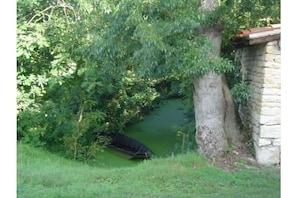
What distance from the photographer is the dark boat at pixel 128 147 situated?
8.02 meters

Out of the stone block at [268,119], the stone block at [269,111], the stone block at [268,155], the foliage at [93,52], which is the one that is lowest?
the stone block at [268,155]

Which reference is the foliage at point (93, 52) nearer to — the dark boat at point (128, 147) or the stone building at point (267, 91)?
the stone building at point (267, 91)

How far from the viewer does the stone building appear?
523 cm

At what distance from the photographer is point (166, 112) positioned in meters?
11.9

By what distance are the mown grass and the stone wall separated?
353 mm

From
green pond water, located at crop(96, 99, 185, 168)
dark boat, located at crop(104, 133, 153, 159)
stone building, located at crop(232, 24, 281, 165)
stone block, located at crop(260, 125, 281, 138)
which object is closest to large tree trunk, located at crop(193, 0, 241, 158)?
stone building, located at crop(232, 24, 281, 165)

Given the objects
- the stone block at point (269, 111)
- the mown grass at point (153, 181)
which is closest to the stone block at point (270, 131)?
the stone block at point (269, 111)

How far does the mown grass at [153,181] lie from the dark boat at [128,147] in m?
2.48

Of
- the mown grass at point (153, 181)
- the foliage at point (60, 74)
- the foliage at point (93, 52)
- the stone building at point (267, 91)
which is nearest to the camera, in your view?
the mown grass at point (153, 181)

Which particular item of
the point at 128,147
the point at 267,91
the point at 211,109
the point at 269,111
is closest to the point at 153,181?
the point at 211,109

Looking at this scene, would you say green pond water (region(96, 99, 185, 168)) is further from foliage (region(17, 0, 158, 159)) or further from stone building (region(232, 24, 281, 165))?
stone building (region(232, 24, 281, 165))

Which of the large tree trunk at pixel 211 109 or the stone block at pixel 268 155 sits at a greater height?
the large tree trunk at pixel 211 109

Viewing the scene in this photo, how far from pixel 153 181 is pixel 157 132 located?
545 cm
